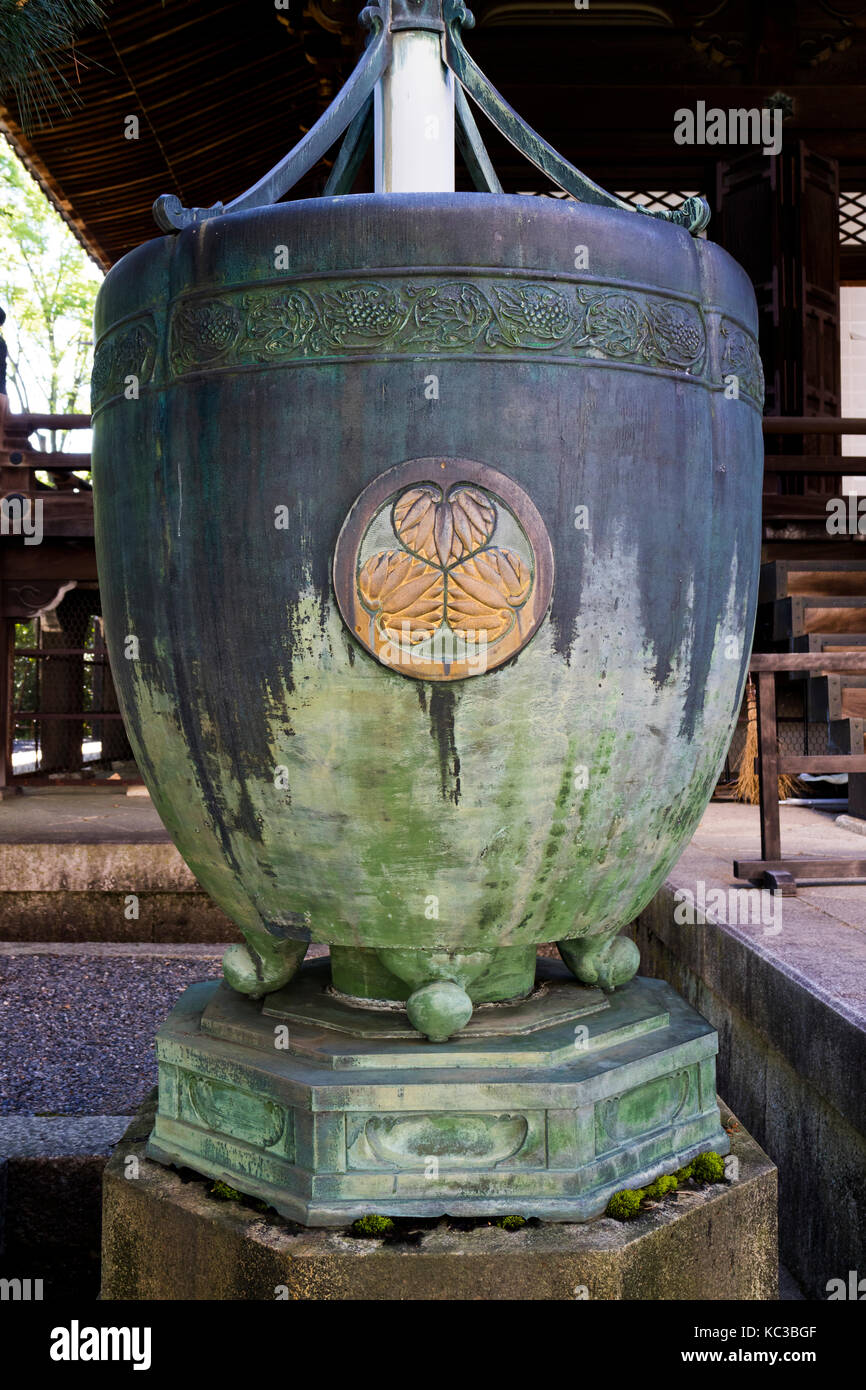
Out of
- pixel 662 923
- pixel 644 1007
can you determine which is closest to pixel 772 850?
pixel 662 923

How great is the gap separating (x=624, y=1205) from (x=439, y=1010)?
16.5 inches

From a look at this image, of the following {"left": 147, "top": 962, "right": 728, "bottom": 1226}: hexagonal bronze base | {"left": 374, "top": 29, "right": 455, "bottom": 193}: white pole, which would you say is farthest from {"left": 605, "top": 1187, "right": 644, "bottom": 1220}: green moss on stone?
{"left": 374, "top": 29, "right": 455, "bottom": 193}: white pole

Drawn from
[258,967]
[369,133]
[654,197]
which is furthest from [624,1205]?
[654,197]

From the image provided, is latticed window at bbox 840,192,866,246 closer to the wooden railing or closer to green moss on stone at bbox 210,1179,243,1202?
the wooden railing

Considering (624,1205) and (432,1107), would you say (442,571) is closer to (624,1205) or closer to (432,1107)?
(432,1107)

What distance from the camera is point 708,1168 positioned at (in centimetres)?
191

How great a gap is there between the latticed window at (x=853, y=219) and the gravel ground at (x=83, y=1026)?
692 cm

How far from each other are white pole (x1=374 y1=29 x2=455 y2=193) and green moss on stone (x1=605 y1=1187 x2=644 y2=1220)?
1.78 metres

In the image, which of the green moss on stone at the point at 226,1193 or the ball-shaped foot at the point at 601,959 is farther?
the ball-shaped foot at the point at 601,959

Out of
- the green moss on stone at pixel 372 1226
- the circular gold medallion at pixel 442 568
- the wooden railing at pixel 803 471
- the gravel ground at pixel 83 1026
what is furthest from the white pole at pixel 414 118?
the wooden railing at pixel 803 471

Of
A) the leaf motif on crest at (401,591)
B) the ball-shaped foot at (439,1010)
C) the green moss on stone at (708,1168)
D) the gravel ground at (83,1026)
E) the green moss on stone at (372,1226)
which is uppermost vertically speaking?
the leaf motif on crest at (401,591)

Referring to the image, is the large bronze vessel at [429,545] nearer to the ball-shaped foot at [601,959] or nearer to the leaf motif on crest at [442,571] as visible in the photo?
the leaf motif on crest at [442,571]

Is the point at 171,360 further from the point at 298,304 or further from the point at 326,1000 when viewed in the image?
the point at 326,1000

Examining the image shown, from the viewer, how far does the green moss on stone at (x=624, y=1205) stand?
174cm
